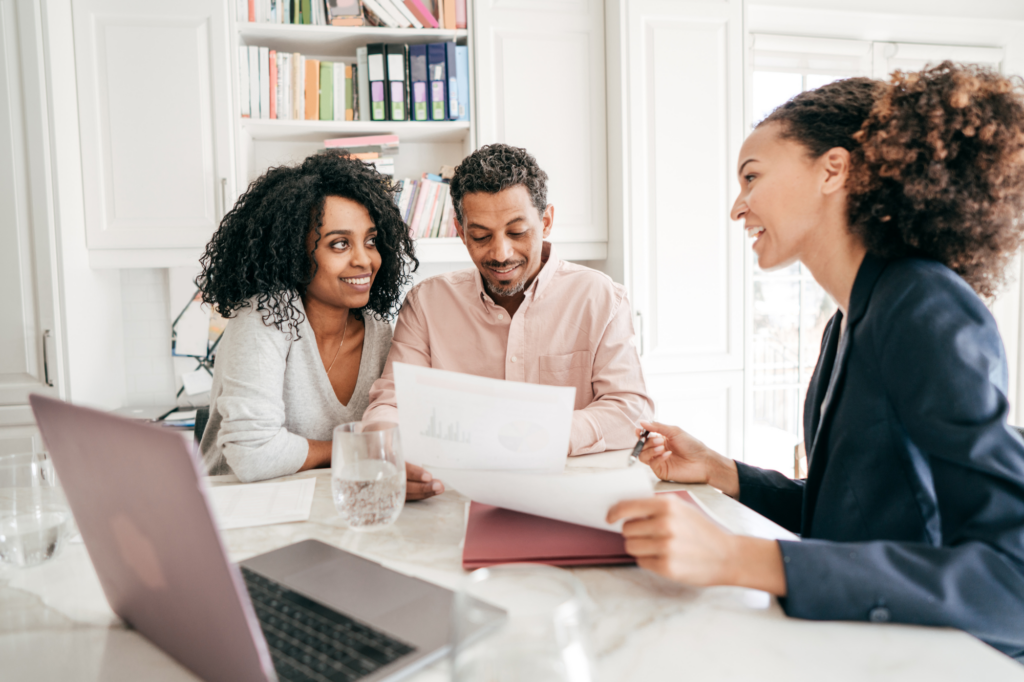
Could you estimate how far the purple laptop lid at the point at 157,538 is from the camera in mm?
456

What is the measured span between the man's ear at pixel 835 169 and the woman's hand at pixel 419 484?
771 mm

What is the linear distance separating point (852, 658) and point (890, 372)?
375mm

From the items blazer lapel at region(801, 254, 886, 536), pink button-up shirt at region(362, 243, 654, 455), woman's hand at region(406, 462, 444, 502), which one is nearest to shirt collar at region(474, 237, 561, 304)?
pink button-up shirt at region(362, 243, 654, 455)

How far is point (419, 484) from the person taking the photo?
3.32ft

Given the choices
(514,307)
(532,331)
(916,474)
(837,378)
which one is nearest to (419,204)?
(514,307)

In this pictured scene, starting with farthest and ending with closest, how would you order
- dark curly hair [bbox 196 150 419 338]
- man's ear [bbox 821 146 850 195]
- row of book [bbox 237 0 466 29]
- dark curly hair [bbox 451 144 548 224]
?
row of book [bbox 237 0 466 29], dark curly hair [bbox 451 144 548 224], dark curly hair [bbox 196 150 419 338], man's ear [bbox 821 146 850 195]

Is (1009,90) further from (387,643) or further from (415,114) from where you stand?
(415,114)

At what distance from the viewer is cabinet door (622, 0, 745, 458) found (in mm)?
2572

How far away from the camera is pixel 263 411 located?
1.32m

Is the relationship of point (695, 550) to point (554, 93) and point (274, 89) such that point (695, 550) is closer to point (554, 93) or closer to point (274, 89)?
point (554, 93)

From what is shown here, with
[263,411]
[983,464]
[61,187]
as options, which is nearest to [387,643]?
[983,464]

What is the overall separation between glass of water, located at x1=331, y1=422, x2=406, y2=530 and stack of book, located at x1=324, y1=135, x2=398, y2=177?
1931 mm

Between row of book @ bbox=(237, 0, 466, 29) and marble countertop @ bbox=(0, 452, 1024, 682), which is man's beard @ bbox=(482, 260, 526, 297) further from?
row of book @ bbox=(237, 0, 466, 29)

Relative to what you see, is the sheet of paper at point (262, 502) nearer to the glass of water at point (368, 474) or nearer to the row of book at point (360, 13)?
the glass of water at point (368, 474)
